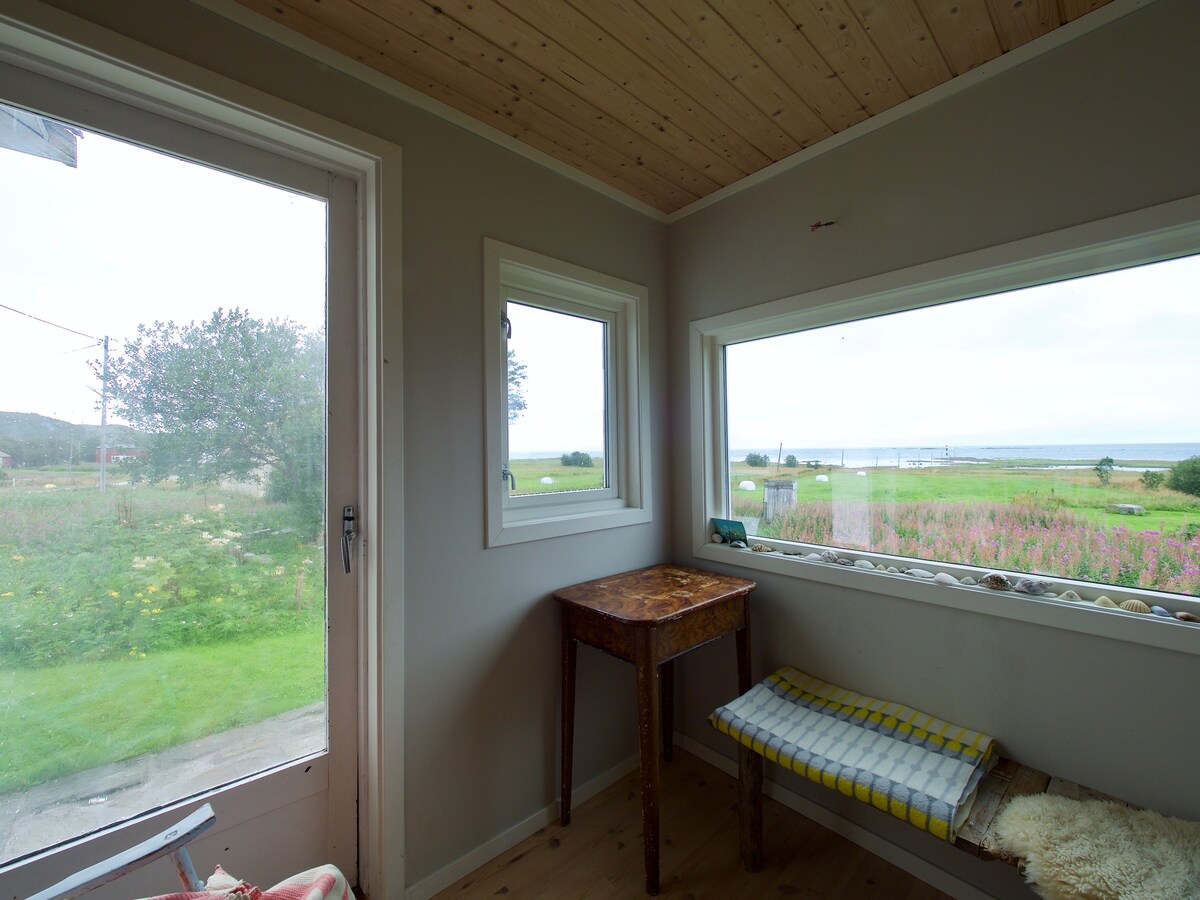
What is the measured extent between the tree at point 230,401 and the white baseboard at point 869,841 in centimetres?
193

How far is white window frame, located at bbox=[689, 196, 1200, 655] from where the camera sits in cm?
125

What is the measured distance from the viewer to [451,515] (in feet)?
5.26

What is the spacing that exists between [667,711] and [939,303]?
77.9 inches

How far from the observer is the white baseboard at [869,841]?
1.49 metres

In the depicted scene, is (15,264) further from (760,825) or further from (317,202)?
(760,825)

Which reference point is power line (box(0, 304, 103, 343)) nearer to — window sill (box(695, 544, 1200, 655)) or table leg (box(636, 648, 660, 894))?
table leg (box(636, 648, 660, 894))

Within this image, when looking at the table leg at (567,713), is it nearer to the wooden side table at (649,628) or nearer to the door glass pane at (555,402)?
the wooden side table at (649,628)

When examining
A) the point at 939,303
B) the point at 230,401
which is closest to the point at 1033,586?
the point at 939,303

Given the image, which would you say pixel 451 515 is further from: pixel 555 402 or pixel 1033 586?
pixel 1033 586

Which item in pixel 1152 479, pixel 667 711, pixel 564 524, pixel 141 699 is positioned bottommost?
pixel 667 711

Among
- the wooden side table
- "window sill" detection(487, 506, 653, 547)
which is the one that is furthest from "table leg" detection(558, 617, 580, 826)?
"window sill" detection(487, 506, 653, 547)

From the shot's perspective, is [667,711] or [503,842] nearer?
[503,842]

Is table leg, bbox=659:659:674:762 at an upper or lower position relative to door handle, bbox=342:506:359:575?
lower

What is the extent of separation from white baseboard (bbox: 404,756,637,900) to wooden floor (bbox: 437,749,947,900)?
0.02 m
